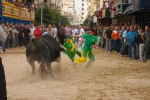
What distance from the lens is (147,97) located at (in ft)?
26.9

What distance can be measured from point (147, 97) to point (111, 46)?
15.6 metres

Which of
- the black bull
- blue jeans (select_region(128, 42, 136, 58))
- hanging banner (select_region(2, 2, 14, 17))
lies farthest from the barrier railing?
the black bull

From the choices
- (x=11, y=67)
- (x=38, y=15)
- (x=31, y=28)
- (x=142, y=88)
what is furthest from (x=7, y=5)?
(x=38, y=15)

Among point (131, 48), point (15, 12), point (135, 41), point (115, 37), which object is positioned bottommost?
point (131, 48)

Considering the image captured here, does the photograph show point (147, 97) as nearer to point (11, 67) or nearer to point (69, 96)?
point (69, 96)

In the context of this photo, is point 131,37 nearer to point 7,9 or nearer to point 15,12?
point 7,9

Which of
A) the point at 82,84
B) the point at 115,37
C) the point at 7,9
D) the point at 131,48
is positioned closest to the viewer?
the point at 82,84

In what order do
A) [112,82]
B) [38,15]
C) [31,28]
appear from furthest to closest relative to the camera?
[38,15]
[31,28]
[112,82]

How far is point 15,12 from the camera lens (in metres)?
34.8

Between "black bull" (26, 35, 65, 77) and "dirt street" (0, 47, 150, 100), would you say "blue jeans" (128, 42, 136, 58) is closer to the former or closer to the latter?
"dirt street" (0, 47, 150, 100)

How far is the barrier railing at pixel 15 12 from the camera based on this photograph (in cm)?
2964

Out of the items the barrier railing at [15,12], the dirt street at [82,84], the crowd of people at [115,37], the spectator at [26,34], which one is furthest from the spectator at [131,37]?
the barrier railing at [15,12]

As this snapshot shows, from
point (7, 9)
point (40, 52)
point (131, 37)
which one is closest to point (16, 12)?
point (7, 9)

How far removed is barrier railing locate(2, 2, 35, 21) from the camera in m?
29.6
